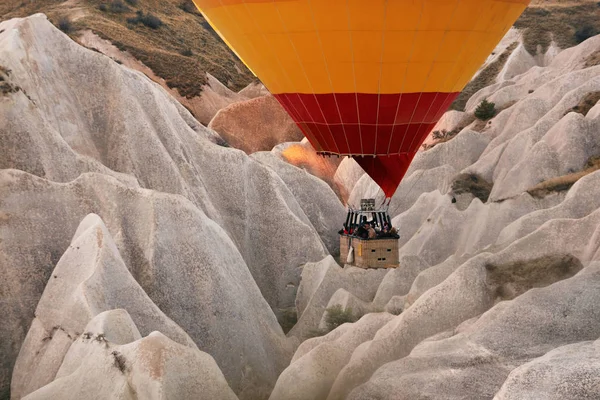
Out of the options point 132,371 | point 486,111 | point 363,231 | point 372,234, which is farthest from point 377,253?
point 486,111

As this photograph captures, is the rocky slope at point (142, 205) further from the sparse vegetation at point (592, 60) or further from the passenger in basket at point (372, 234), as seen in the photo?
the sparse vegetation at point (592, 60)

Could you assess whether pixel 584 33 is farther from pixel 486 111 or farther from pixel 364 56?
pixel 364 56

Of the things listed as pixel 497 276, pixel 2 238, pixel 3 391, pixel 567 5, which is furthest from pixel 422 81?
pixel 567 5

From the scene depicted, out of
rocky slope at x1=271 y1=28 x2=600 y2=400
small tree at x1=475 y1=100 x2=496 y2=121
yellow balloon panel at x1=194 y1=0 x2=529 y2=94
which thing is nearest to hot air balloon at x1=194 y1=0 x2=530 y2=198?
yellow balloon panel at x1=194 y1=0 x2=529 y2=94

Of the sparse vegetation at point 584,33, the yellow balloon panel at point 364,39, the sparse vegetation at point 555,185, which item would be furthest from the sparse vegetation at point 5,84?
the sparse vegetation at point 584,33

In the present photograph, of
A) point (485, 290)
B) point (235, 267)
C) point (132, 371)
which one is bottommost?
point (132, 371)

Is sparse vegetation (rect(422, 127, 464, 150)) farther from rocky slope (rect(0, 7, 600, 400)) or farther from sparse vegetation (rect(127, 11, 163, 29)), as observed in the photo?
sparse vegetation (rect(127, 11, 163, 29))
